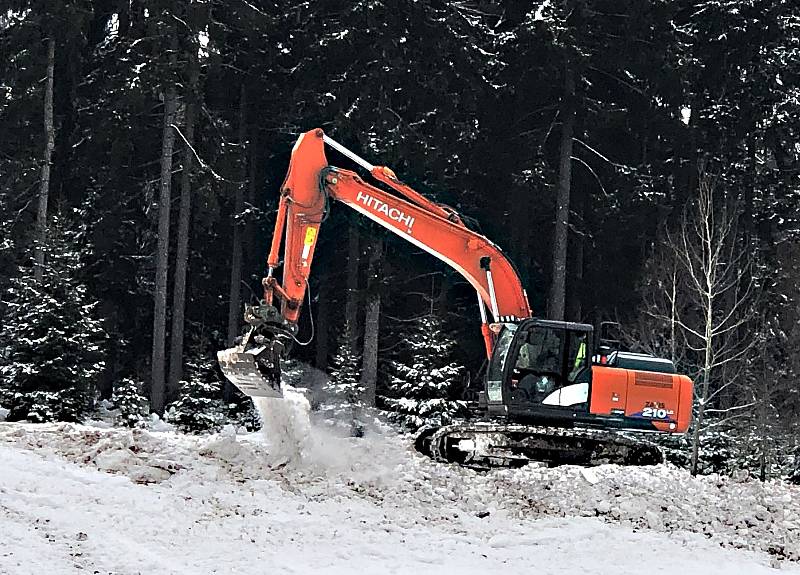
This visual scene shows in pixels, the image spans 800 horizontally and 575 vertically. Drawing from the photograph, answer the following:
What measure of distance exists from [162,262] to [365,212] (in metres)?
12.4

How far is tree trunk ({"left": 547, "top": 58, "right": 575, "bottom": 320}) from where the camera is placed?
2670 centimetres

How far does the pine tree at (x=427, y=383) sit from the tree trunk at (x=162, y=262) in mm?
5993

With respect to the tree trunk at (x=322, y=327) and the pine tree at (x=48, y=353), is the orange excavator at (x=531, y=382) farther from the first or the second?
the tree trunk at (x=322, y=327)

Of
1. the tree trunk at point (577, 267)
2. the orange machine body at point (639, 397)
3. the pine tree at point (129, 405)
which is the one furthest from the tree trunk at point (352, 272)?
the orange machine body at point (639, 397)

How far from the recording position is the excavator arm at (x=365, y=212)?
14766 mm

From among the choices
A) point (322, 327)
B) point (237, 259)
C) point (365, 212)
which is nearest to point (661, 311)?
point (365, 212)

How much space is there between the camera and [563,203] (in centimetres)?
2720

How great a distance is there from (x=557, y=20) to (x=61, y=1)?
1255 cm

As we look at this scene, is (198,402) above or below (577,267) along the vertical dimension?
below

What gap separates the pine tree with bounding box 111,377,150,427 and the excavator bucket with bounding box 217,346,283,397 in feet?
38.6

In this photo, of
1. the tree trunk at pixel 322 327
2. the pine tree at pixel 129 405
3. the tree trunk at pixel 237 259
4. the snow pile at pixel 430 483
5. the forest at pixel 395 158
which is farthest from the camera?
the tree trunk at pixel 322 327

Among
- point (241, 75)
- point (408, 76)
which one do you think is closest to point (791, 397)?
point (408, 76)

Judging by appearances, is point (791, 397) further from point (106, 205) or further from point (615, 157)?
point (106, 205)

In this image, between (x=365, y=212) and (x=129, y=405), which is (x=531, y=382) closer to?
(x=365, y=212)
